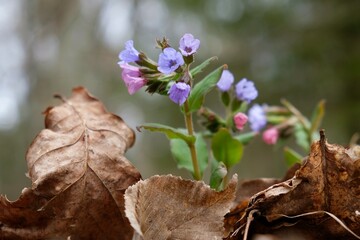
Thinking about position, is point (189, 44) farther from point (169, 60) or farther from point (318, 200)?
point (318, 200)

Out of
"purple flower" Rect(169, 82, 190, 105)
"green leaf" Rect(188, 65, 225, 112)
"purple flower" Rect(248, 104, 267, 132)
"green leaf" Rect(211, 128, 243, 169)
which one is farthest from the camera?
"purple flower" Rect(248, 104, 267, 132)

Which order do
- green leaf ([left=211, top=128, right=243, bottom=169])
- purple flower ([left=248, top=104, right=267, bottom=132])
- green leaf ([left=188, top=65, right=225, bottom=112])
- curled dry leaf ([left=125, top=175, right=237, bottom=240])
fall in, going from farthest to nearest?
purple flower ([left=248, top=104, right=267, bottom=132]), green leaf ([left=211, top=128, right=243, bottom=169]), green leaf ([left=188, top=65, right=225, bottom=112]), curled dry leaf ([left=125, top=175, right=237, bottom=240])

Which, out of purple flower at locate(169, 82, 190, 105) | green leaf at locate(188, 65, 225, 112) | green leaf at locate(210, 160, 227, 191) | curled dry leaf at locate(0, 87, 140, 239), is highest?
green leaf at locate(188, 65, 225, 112)

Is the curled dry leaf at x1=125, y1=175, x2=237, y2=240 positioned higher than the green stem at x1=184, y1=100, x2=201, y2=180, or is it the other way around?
the green stem at x1=184, y1=100, x2=201, y2=180

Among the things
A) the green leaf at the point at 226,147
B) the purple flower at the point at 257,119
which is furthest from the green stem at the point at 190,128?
the purple flower at the point at 257,119

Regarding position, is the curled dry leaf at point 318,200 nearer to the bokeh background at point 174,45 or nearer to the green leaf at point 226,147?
the green leaf at point 226,147

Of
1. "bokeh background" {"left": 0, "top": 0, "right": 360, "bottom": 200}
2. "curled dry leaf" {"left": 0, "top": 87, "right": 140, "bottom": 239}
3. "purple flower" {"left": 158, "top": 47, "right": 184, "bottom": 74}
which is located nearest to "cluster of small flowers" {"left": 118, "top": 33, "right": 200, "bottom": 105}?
"purple flower" {"left": 158, "top": 47, "right": 184, "bottom": 74}

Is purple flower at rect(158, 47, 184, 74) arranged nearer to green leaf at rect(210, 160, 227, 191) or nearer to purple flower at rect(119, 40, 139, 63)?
purple flower at rect(119, 40, 139, 63)
